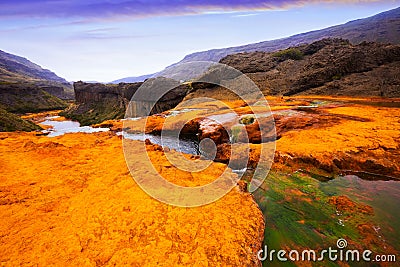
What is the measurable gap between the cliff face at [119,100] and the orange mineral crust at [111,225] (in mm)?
27581

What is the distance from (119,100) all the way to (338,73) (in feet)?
128

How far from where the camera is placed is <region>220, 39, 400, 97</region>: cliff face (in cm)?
2498

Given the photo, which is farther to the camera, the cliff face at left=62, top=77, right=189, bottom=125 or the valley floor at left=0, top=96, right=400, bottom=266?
the cliff face at left=62, top=77, right=189, bottom=125

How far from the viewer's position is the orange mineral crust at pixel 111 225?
5.40 meters

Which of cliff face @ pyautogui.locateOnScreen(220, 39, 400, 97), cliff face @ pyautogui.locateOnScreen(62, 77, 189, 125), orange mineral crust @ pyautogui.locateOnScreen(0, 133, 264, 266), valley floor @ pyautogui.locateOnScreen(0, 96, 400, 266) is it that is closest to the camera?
orange mineral crust @ pyautogui.locateOnScreen(0, 133, 264, 266)

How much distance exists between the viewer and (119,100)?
47812 millimetres

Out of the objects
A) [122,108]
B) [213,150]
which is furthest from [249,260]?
[122,108]

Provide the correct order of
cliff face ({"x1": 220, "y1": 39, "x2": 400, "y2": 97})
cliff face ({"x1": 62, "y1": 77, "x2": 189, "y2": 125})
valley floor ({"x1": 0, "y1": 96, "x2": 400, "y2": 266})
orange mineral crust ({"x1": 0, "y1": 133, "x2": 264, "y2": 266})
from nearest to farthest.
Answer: orange mineral crust ({"x1": 0, "y1": 133, "x2": 264, "y2": 266}) < valley floor ({"x1": 0, "y1": 96, "x2": 400, "y2": 266}) < cliff face ({"x1": 220, "y1": 39, "x2": 400, "y2": 97}) < cliff face ({"x1": 62, "y1": 77, "x2": 189, "y2": 125})

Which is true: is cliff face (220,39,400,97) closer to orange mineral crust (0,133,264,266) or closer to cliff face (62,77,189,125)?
cliff face (62,77,189,125)

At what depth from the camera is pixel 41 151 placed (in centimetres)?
1305

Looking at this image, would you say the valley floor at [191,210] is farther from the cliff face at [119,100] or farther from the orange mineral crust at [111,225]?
the cliff face at [119,100]

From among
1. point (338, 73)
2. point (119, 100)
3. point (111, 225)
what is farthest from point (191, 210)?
point (119, 100)

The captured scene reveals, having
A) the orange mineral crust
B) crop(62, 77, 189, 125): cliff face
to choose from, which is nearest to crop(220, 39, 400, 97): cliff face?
crop(62, 77, 189, 125): cliff face

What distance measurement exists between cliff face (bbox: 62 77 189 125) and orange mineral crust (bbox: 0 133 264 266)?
27581 mm
